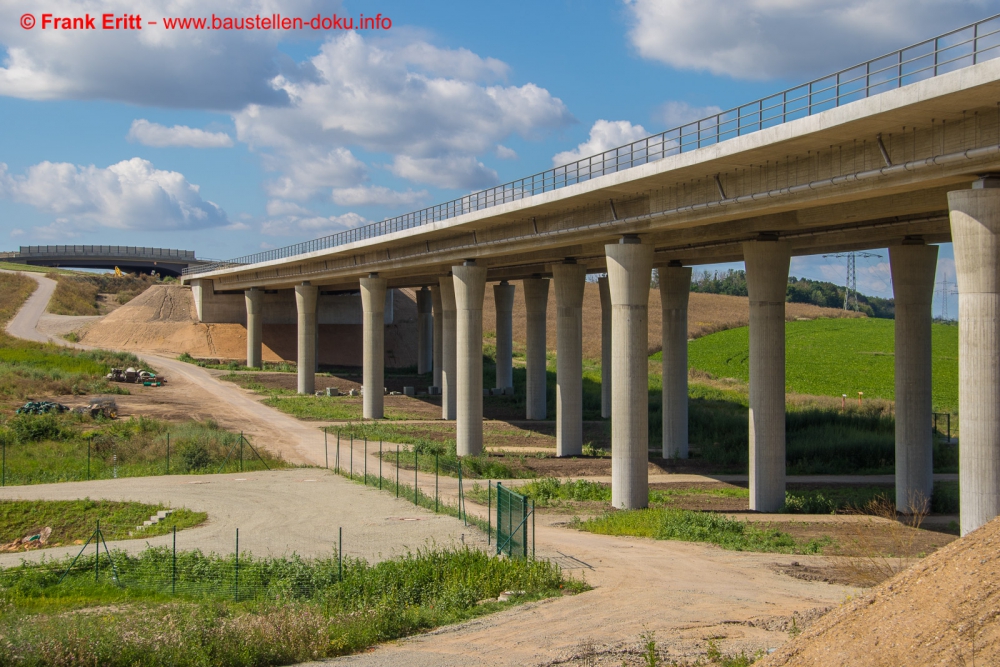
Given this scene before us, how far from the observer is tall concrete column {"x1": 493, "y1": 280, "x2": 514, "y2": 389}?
6662cm

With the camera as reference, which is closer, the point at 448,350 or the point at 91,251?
the point at 448,350

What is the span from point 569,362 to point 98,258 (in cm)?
13795

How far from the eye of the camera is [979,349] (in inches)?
778

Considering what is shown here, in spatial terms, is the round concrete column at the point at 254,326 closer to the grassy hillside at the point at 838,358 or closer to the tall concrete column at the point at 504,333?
the tall concrete column at the point at 504,333

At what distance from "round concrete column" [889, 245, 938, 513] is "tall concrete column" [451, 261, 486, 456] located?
19.6 m

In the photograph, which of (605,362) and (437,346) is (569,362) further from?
(437,346)

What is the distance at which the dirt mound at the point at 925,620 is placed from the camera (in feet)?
32.4

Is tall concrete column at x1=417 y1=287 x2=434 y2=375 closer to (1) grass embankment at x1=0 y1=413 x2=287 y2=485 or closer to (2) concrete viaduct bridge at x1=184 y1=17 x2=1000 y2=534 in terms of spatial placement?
(2) concrete viaduct bridge at x1=184 y1=17 x2=1000 y2=534

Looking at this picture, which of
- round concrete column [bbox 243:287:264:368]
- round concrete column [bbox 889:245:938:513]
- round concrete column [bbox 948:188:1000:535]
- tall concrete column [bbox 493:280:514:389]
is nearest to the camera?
round concrete column [bbox 948:188:1000:535]

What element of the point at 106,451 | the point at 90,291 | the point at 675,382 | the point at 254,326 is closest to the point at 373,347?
the point at 106,451

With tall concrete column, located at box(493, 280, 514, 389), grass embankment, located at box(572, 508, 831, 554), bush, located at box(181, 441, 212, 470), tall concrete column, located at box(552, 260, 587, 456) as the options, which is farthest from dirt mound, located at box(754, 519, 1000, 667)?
tall concrete column, located at box(493, 280, 514, 389)

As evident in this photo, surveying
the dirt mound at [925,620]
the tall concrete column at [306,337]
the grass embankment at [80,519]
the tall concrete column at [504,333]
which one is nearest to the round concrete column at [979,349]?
the dirt mound at [925,620]

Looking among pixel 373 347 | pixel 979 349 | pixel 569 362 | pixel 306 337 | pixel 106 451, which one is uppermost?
pixel 306 337

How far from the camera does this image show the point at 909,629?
34.2ft
